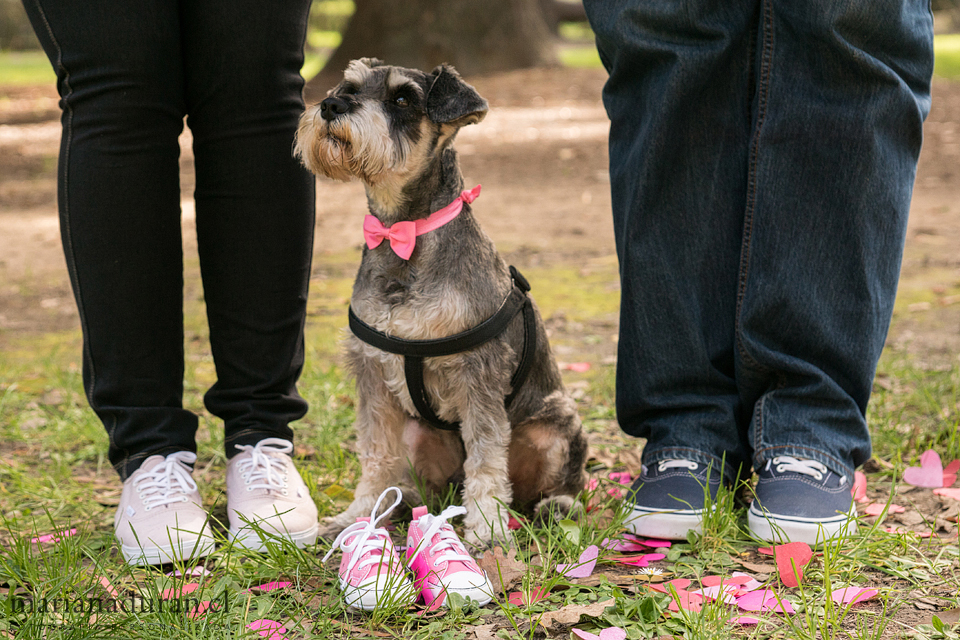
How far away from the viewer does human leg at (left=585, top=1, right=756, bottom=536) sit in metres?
2.51

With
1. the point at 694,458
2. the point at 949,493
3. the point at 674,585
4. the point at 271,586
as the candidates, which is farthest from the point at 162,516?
the point at 949,493

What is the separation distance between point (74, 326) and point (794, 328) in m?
4.22

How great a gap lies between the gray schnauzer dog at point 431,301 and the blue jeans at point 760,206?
14.8 inches

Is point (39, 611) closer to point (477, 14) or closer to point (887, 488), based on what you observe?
point (887, 488)

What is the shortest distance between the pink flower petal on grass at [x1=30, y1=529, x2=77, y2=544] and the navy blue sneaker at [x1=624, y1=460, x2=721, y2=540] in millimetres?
1559

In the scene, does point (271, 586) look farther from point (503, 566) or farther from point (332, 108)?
point (332, 108)

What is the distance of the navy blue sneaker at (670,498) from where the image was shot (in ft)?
8.13

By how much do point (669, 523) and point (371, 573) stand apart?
0.88m

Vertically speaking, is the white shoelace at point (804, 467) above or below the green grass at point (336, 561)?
above

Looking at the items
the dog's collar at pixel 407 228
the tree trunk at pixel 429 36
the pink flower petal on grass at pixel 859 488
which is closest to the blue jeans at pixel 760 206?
the pink flower petal on grass at pixel 859 488

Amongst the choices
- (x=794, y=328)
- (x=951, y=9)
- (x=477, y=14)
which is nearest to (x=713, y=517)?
(x=794, y=328)

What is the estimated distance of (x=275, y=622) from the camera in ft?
6.66

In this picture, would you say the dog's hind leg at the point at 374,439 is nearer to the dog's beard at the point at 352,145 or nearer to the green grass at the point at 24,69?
the dog's beard at the point at 352,145

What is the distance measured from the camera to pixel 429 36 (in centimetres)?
1513
